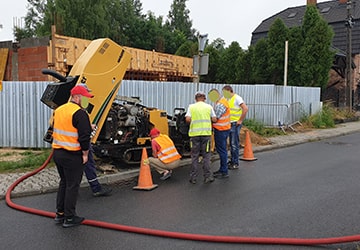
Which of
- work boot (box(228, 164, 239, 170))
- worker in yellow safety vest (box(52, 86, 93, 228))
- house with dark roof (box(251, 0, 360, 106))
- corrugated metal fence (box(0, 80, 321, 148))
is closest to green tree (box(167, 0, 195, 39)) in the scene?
house with dark roof (box(251, 0, 360, 106))

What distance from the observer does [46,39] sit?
12547mm

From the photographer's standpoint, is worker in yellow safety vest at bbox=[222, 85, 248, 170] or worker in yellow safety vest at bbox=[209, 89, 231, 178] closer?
worker in yellow safety vest at bbox=[209, 89, 231, 178]

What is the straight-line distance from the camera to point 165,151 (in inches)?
279

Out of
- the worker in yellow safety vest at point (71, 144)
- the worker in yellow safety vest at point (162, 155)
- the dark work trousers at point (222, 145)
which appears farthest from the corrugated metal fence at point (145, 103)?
the worker in yellow safety vest at point (71, 144)

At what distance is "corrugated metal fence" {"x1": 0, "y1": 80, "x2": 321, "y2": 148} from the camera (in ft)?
31.4

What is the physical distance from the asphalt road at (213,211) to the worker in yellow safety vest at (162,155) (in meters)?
0.22

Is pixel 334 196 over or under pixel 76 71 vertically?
under

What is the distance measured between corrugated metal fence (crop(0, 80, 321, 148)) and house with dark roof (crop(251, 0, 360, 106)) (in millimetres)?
10848

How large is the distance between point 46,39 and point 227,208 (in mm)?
9832

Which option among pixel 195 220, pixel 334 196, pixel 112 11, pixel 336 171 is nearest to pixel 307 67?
pixel 336 171

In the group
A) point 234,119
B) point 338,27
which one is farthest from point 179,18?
point 234,119

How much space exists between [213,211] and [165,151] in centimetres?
214

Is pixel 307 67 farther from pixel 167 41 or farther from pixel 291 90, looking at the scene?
pixel 167 41

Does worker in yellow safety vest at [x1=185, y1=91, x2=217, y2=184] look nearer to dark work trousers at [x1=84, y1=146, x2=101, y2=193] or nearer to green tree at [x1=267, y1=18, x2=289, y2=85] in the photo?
dark work trousers at [x1=84, y1=146, x2=101, y2=193]
